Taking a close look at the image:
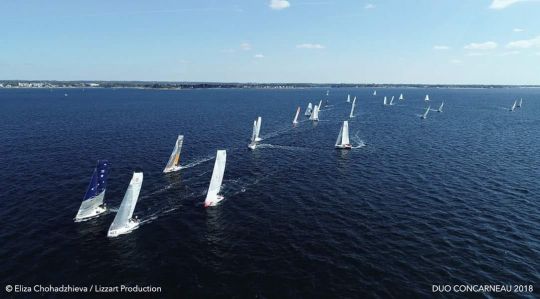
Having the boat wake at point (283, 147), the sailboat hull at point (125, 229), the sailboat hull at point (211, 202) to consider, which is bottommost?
the sailboat hull at point (125, 229)

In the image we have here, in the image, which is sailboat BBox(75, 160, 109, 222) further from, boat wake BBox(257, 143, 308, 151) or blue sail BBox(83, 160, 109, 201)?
boat wake BBox(257, 143, 308, 151)

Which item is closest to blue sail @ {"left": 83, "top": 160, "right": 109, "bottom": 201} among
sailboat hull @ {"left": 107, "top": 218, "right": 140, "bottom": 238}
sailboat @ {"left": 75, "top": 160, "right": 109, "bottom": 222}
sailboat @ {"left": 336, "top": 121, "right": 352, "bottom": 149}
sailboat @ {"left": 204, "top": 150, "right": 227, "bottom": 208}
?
sailboat @ {"left": 75, "top": 160, "right": 109, "bottom": 222}

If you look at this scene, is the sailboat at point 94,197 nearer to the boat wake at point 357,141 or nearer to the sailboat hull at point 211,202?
the sailboat hull at point 211,202

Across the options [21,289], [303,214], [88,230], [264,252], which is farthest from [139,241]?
[303,214]

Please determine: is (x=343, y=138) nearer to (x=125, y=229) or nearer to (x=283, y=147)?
(x=283, y=147)

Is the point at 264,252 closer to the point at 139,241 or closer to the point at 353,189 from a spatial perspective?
the point at 139,241

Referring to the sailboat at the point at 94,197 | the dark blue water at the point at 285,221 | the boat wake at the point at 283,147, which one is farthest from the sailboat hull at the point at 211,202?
the boat wake at the point at 283,147
